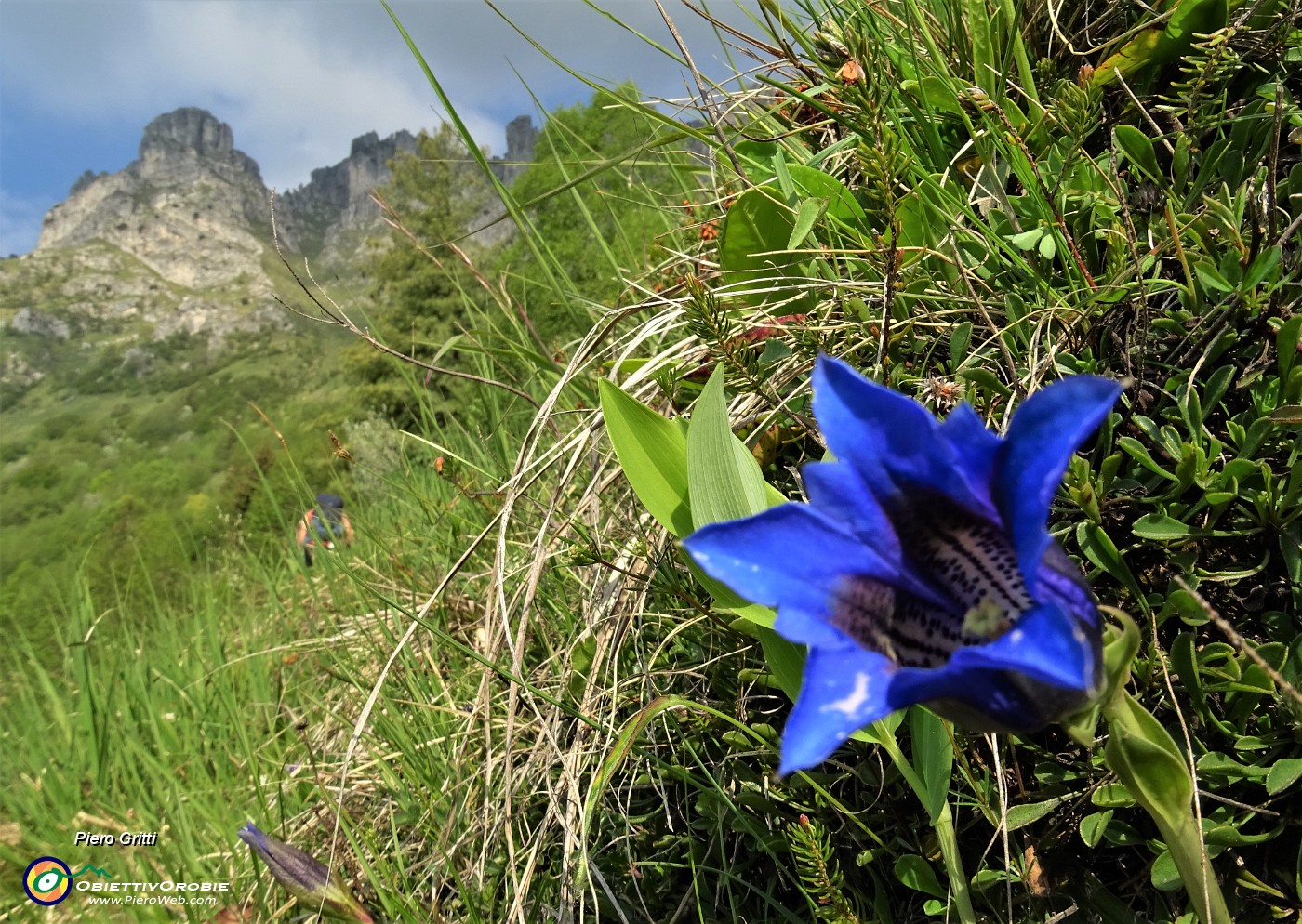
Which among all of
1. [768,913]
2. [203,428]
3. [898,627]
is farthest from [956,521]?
[203,428]

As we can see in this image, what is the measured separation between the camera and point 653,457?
922mm

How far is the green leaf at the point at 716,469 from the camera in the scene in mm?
811

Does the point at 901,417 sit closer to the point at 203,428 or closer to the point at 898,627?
the point at 898,627

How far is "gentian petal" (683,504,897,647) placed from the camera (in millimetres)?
515

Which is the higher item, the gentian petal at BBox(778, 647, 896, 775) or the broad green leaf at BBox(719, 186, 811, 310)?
the broad green leaf at BBox(719, 186, 811, 310)

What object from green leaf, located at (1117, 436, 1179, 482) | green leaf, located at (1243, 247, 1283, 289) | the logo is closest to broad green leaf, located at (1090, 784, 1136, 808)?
green leaf, located at (1117, 436, 1179, 482)

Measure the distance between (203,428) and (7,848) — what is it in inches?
3800

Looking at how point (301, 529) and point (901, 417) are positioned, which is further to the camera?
point (301, 529)

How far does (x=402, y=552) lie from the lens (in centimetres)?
275

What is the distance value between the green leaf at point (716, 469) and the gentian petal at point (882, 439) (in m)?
0.25

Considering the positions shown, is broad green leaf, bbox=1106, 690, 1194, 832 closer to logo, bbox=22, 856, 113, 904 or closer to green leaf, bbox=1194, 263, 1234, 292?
green leaf, bbox=1194, 263, 1234, 292

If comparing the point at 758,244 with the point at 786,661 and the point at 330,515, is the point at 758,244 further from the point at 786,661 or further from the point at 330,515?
the point at 330,515

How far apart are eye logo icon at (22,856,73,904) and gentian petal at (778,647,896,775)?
7.42 ft

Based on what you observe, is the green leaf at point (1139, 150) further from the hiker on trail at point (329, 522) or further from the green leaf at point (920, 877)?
the hiker on trail at point (329, 522)
